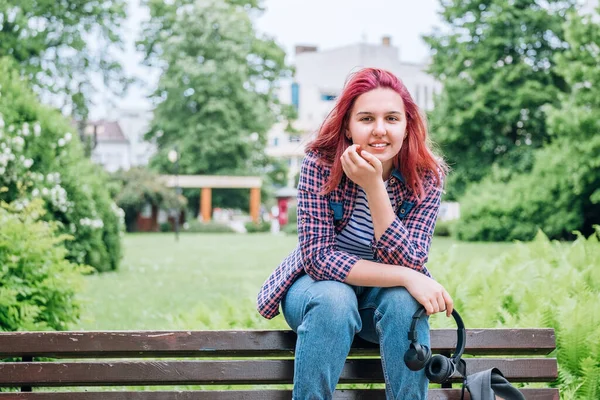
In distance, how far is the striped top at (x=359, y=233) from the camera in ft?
11.3

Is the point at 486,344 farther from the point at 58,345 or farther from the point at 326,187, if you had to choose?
the point at 58,345

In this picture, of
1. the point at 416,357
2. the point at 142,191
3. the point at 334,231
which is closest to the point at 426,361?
the point at 416,357

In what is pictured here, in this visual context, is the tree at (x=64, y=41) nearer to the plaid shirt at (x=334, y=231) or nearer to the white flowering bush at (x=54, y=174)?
the white flowering bush at (x=54, y=174)

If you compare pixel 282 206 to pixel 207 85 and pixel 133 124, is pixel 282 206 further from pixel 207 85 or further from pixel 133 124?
pixel 133 124

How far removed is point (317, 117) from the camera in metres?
79.4

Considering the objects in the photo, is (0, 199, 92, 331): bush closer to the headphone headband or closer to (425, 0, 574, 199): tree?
the headphone headband

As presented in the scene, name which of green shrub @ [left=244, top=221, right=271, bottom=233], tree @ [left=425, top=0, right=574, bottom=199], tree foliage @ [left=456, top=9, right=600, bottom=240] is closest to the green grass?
tree foliage @ [left=456, top=9, right=600, bottom=240]

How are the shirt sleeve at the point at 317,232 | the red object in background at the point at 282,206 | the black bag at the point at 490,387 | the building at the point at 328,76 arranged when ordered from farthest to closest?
the building at the point at 328,76 → the red object in background at the point at 282,206 → the shirt sleeve at the point at 317,232 → the black bag at the point at 490,387

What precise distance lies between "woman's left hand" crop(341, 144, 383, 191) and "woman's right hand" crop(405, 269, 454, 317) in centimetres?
39

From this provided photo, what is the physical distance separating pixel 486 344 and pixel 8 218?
3860 millimetres

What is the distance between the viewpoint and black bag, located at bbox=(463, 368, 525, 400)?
2.95 m

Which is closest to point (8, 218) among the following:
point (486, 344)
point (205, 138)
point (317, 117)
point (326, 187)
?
point (326, 187)

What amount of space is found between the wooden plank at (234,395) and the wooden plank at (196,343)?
6.1 inches

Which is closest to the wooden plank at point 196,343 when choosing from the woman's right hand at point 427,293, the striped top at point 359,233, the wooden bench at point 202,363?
the wooden bench at point 202,363
